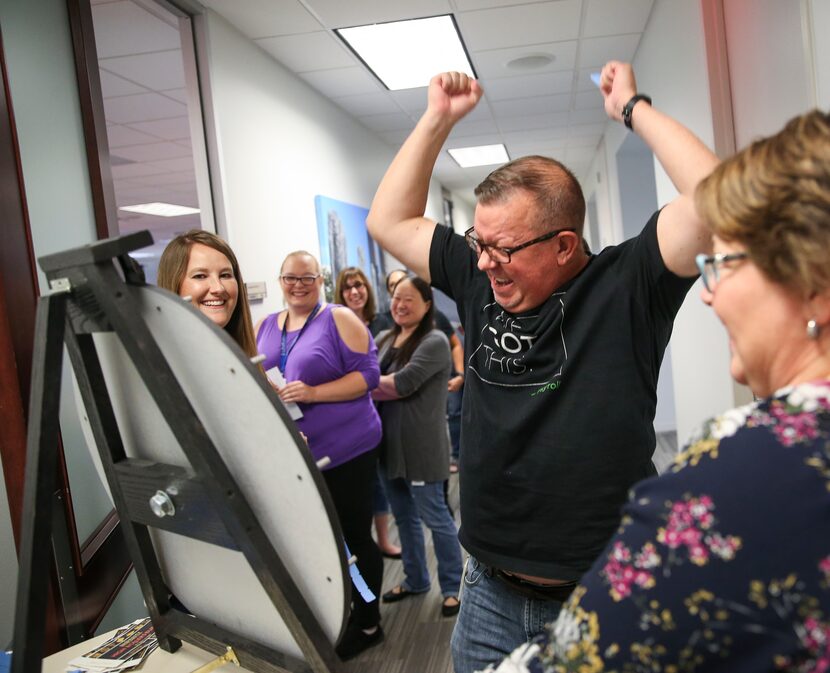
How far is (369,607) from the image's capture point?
268cm

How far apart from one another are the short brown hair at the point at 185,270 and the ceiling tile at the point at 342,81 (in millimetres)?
2988

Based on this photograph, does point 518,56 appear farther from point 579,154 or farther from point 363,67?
point 579,154

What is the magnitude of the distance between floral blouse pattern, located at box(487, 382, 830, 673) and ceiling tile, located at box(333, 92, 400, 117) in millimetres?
4766

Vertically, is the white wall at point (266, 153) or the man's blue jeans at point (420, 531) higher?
the white wall at point (266, 153)

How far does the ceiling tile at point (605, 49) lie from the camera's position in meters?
4.18

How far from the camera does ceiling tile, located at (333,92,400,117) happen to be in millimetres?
5016

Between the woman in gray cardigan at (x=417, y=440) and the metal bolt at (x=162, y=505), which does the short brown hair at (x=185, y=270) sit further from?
the woman in gray cardigan at (x=417, y=440)

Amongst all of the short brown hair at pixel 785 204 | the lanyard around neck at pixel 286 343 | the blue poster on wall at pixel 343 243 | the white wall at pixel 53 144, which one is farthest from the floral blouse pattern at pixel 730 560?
the blue poster on wall at pixel 343 243

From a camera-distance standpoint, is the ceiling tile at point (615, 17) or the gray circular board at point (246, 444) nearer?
the gray circular board at point (246, 444)

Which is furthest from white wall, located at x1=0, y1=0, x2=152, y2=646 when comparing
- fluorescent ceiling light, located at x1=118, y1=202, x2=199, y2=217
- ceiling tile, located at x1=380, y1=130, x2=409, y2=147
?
fluorescent ceiling light, located at x1=118, y1=202, x2=199, y2=217

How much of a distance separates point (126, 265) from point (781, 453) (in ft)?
2.30

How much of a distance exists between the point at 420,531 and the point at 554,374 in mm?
2012

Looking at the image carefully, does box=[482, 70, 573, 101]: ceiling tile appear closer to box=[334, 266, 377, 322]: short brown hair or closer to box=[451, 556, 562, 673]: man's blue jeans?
box=[334, 266, 377, 322]: short brown hair

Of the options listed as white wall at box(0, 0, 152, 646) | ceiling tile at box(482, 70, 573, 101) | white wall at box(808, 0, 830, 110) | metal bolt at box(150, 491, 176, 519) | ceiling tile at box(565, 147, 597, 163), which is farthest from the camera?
ceiling tile at box(565, 147, 597, 163)
